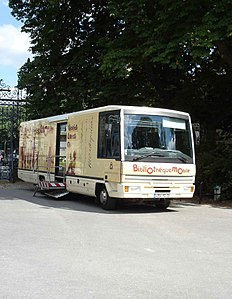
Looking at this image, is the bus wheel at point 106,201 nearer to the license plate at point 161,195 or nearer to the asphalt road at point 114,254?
the asphalt road at point 114,254

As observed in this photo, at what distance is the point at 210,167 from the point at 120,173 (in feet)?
18.0

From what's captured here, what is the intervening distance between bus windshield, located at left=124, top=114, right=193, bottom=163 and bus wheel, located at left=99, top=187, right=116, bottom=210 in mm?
1478

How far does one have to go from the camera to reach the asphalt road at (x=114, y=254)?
5531 millimetres

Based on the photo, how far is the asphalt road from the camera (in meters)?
5.53

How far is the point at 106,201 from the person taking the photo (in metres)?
13.1

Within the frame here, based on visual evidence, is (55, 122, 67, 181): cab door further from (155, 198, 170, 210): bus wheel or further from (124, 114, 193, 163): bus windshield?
(124, 114, 193, 163): bus windshield

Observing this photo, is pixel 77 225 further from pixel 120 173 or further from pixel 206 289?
pixel 206 289

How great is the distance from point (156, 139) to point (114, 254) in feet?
19.2

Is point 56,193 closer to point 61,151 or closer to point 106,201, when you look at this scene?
point 61,151

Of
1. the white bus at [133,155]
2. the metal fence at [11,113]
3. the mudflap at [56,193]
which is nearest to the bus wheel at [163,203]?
the white bus at [133,155]

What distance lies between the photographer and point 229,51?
16.8m

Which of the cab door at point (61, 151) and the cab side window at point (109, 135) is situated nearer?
the cab side window at point (109, 135)

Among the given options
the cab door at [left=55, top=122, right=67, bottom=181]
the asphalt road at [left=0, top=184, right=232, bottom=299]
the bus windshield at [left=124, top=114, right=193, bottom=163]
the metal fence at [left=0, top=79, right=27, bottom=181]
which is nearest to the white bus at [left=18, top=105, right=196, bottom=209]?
the bus windshield at [left=124, top=114, right=193, bottom=163]

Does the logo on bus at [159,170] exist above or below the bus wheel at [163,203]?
above
